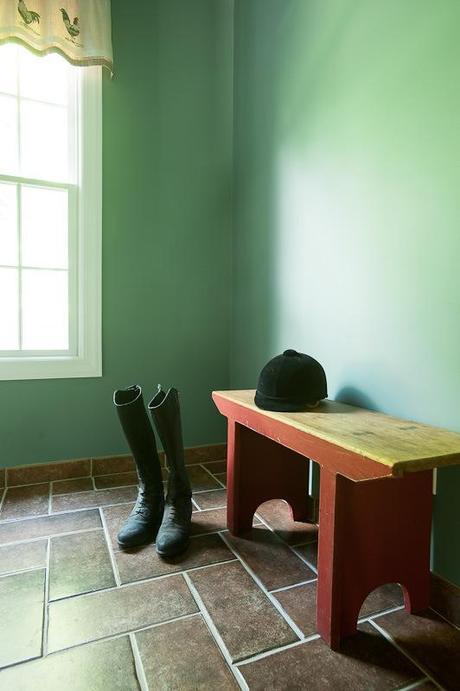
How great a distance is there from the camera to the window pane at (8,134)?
2078mm

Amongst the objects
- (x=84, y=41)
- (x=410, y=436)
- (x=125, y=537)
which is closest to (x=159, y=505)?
(x=125, y=537)

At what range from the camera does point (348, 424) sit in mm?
1181

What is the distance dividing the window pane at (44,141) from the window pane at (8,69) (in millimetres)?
95

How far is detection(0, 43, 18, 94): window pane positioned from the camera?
6.74ft

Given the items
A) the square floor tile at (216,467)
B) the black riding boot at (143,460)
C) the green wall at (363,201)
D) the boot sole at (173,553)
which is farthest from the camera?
the square floor tile at (216,467)

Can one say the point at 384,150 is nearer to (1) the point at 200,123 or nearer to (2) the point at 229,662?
(1) the point at 200,123

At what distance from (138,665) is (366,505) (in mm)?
701

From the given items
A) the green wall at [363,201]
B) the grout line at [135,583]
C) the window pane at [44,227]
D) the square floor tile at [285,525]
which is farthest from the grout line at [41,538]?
the window pane at [44,227]

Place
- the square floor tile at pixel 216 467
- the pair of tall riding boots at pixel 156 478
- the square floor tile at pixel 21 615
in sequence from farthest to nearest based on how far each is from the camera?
the square floor tile at pixel 216 467, the pair of tall riding boots at pixel 156 478, the square floor tile at pixel 21 615

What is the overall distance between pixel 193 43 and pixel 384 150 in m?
1.72

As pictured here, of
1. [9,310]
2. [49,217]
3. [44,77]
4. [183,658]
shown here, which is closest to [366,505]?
[183,658]

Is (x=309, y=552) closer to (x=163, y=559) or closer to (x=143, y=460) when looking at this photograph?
(x=163, y=559)

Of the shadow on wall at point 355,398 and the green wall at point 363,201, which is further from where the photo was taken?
the shadow on wall at point 355,398

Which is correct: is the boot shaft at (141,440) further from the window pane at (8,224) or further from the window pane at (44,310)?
the window pane at (8,224)
